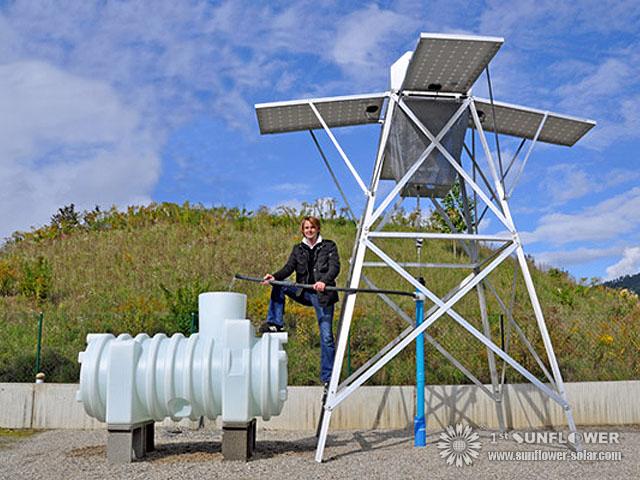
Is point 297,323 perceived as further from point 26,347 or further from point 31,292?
point 31,292

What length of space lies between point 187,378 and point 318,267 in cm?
197

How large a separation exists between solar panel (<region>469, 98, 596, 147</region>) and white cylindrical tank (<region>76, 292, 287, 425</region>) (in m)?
4.07

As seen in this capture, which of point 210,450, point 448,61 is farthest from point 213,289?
point 448,61

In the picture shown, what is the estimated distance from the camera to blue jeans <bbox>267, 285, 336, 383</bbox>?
23.6 feet

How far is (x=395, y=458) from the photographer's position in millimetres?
6547

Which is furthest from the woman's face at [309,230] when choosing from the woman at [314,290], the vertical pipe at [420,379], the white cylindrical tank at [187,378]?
the white cylindrical tank at [187,378]

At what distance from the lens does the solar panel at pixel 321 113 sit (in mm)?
7855

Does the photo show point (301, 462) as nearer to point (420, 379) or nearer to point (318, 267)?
point (420, 379)

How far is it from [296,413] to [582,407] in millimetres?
4174

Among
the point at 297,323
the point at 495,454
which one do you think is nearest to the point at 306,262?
the point at 495,454

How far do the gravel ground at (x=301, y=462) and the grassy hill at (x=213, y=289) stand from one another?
2.70 metres

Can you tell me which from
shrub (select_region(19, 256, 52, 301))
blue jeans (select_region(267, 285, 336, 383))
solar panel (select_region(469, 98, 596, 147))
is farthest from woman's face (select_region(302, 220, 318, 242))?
shrub (select_region(19, 256, 52, 301))

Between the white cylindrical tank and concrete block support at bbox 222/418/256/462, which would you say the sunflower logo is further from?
concrete block support at bbox 222/418/256/462

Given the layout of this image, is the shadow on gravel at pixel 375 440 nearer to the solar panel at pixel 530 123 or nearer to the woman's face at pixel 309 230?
the woman's face at pixel 309 230
